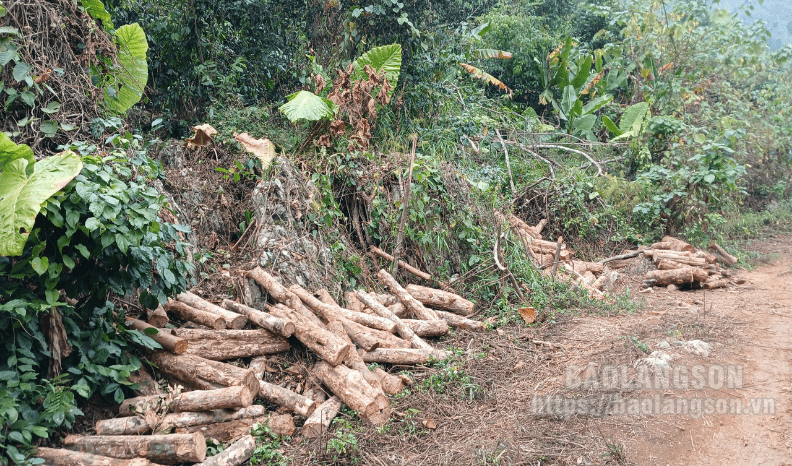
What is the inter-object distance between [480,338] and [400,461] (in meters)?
2.11

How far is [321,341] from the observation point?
14.2 ft

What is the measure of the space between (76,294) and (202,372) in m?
0.99

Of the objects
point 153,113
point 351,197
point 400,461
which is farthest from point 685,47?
point 400,461

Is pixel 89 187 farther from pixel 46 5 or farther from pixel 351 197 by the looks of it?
pixel 351 197

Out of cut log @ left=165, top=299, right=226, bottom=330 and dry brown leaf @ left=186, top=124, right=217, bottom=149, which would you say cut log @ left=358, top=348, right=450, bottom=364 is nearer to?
cut log @ left=165, top=299, right=226, bottom=330

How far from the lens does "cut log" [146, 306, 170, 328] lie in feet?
14.3

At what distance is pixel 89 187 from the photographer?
11.2 ft

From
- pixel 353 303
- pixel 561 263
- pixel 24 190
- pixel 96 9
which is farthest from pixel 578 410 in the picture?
pixel 96 9

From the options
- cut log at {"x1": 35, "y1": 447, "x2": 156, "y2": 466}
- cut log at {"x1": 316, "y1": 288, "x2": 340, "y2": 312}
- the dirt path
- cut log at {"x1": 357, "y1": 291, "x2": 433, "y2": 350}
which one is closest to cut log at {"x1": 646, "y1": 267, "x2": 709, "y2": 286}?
the dirt path

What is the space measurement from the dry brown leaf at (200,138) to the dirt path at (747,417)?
5.50 meters

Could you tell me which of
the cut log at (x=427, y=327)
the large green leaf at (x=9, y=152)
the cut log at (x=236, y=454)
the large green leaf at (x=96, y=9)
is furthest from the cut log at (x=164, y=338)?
the large green leaf at (x=96, y=9)

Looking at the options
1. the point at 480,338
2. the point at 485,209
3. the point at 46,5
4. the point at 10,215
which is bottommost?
the point at 480,338

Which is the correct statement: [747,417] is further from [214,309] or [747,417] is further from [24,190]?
[24,190]

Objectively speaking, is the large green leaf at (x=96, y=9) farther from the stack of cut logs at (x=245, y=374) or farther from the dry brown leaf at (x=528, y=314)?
the dry brown leaf at (x=528, y=314)
